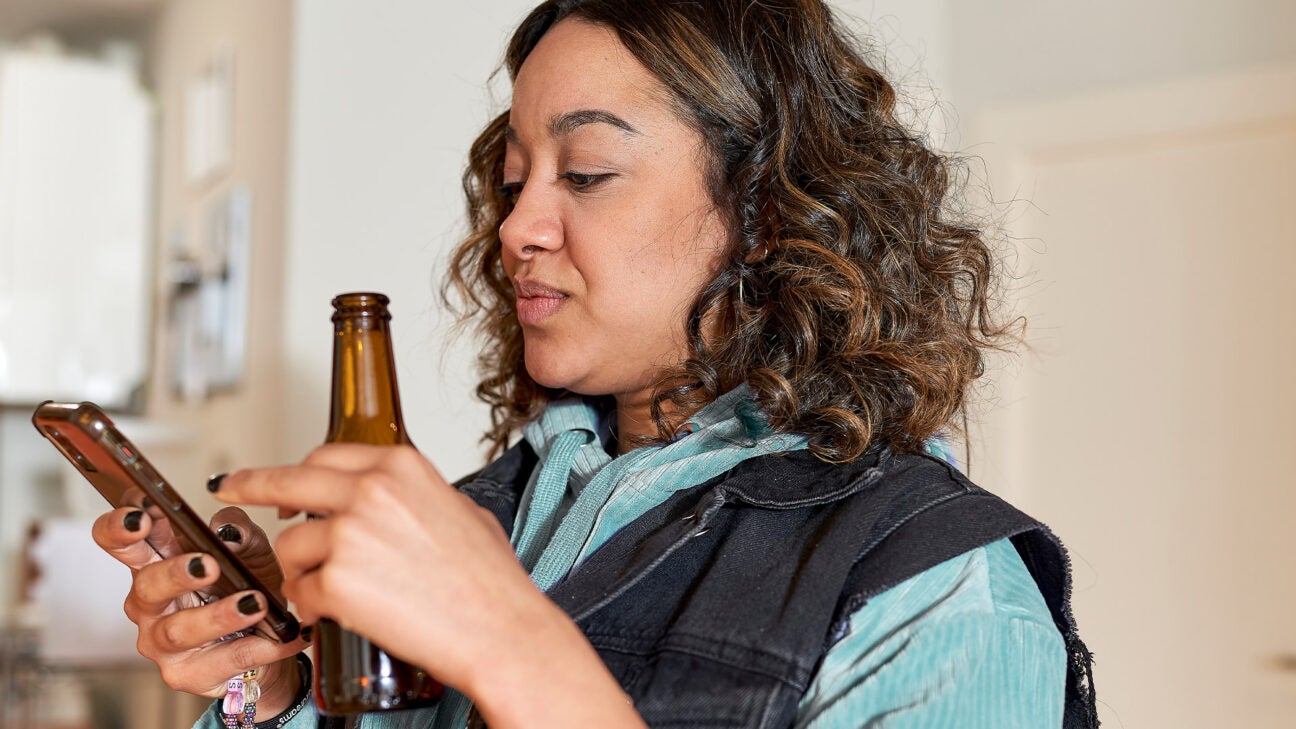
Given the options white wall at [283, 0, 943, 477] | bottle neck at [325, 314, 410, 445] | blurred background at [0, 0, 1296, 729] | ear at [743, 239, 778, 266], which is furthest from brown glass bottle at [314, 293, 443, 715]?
white wall at [283, 0, 943, 477]

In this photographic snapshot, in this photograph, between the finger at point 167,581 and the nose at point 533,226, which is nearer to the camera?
the finger at point 167,581

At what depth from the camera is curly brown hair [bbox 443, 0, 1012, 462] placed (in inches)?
36.1

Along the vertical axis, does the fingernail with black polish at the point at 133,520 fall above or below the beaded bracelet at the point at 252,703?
above

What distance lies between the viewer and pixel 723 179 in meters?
0.97

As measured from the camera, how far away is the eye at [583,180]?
92cm

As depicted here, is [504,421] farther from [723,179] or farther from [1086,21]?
[1086,21]

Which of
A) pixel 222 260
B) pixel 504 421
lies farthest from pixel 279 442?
pixel 504 421

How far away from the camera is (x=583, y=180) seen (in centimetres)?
92

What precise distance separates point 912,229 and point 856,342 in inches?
5.1

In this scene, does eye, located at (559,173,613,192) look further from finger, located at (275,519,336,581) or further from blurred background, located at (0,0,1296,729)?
blurred background, located at (0,0,1296,729)

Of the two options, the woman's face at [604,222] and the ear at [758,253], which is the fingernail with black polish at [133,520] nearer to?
the woman's face at [604,222]

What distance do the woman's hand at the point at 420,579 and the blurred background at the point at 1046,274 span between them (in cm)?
118

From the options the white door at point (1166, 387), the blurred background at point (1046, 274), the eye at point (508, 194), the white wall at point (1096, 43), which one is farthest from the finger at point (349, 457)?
the white wall at point (1096, 43)

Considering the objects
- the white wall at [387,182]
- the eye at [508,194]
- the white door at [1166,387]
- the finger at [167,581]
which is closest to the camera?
the finger at [167,581]
